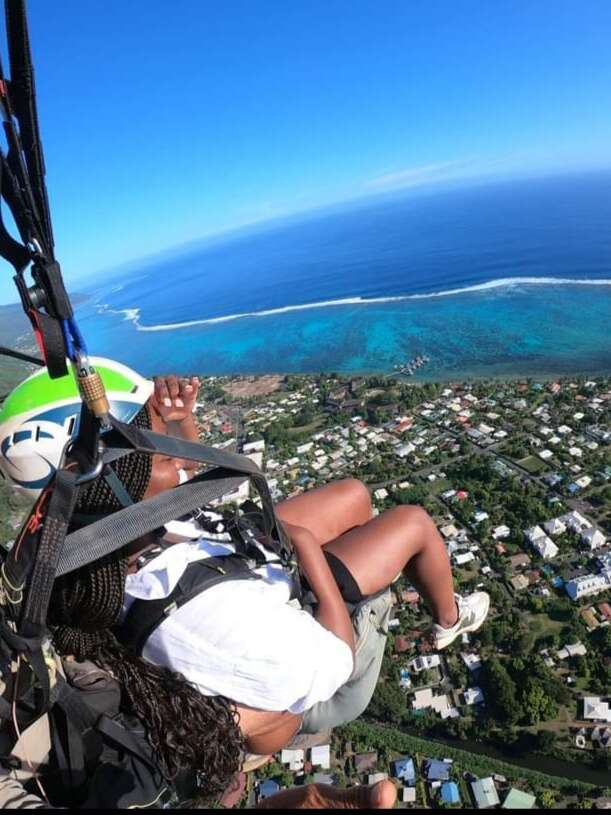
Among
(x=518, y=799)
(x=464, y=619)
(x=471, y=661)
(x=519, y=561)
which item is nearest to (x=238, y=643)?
(x=464, y=619)

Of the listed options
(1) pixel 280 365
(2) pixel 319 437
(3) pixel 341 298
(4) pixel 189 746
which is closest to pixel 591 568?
(2) pixel 319 437

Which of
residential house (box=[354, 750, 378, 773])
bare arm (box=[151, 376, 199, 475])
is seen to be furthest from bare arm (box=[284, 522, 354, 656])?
residential house (box=[354, 750, 378, 773])

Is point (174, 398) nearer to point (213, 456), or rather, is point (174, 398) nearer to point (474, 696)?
point (213, 456)

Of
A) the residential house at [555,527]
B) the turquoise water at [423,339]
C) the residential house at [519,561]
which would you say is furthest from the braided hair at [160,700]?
the turquoise water at [423,339]

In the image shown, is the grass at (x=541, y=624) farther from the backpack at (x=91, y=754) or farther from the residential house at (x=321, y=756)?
the backpack at (x=91, y=754)

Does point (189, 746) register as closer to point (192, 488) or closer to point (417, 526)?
point (192, 488)
